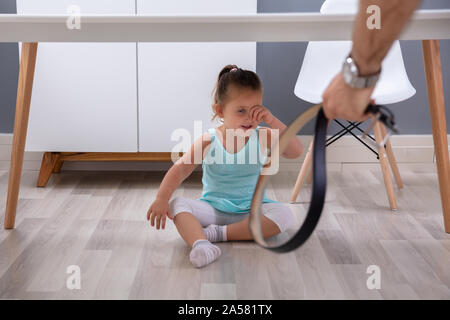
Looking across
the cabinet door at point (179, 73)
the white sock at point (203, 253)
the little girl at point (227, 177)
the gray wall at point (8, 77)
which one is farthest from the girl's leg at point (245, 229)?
the gray wall at point (8, 77)

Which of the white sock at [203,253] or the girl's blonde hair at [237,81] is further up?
the girl's blonde hair at [237,81]

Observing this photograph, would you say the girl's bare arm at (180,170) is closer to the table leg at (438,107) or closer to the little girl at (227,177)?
the little girl at (227,177)

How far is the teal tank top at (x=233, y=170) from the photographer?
1.73m

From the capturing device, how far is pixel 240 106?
5.34 feet

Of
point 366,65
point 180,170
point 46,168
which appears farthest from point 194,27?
point 46,168

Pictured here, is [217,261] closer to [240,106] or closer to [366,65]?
[240,106]

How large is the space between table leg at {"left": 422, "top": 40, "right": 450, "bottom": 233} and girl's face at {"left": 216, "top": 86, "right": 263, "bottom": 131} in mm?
497

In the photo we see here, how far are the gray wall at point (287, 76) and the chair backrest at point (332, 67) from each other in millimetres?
306

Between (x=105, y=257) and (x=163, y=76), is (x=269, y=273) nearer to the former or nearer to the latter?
(x=105, y=257)

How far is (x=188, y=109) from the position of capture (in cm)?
219

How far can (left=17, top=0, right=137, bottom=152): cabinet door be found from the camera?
214 cm

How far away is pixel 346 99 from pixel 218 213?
0.95 meters
